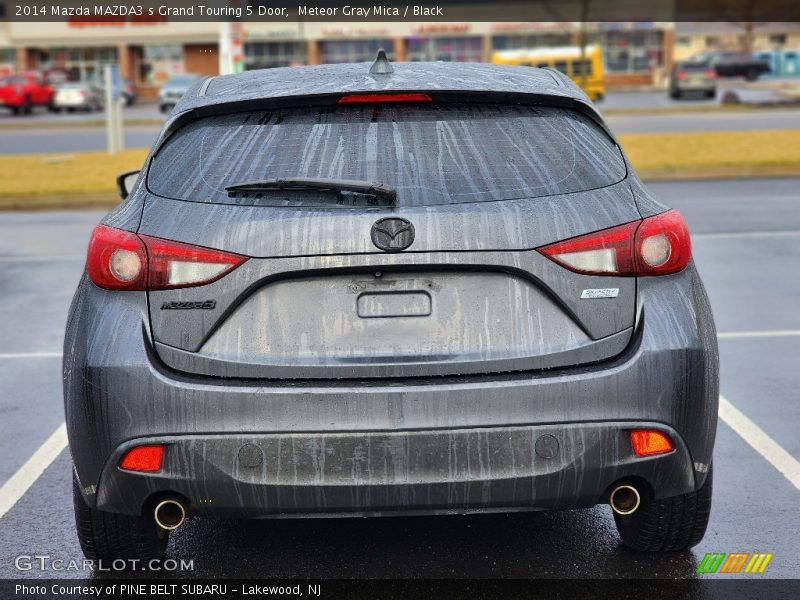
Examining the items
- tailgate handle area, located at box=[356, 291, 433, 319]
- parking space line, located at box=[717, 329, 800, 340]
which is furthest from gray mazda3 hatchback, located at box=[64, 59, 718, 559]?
parking space line, located at box=[717, 329, 800, 340]

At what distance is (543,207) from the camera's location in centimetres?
388

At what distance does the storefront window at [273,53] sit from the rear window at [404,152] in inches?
3189

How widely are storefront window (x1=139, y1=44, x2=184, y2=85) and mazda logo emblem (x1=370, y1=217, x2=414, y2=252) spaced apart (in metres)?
79.5

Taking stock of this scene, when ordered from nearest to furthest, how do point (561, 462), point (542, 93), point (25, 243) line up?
point (561, 462) → point (542, 93) → point (25, 243)

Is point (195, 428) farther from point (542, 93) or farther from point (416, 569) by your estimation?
point (542, 93)

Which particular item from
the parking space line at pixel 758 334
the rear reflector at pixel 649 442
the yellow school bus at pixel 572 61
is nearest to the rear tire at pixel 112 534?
the rear reflector at pixel 649 442

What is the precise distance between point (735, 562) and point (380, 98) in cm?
187

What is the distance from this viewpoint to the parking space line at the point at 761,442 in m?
5.57

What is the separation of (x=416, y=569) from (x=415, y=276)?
110 centimetres

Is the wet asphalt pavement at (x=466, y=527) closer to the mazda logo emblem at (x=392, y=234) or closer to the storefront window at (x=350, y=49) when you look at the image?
the mazda logo emblem at (x=392, y=234)

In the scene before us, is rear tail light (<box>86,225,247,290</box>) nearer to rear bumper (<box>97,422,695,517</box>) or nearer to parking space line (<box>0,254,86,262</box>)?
rear bumper (<box>97,422,695,517</box>)

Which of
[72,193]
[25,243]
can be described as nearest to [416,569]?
[25,243]

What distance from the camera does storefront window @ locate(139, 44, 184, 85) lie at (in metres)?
81.6

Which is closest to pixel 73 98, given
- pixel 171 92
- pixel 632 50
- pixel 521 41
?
pixel 171 92
